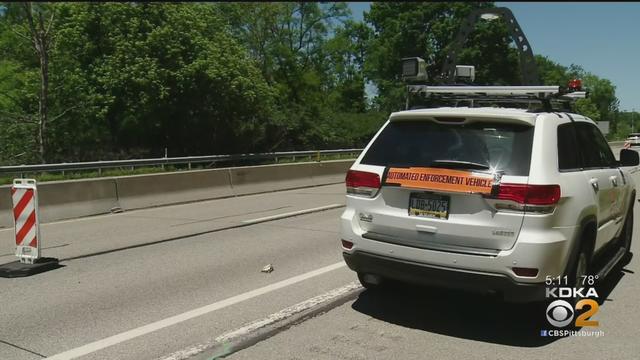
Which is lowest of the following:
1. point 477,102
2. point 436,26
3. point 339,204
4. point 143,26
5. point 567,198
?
point 339,204

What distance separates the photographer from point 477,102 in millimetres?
6285

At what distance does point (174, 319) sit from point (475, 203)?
9.07 ft

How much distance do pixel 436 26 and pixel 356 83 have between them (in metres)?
15.1

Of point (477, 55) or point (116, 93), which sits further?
point (477, 55)

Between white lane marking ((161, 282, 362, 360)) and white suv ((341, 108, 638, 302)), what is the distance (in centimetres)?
62

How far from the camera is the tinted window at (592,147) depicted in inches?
222

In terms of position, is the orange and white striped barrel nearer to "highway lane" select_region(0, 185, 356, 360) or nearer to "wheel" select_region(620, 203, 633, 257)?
"highway lane" select_region(0, 185, 356, 360)

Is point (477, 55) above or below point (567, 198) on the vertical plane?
above

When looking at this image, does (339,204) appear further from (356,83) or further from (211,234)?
(356,83)

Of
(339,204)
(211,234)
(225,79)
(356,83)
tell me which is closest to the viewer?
(211,234)

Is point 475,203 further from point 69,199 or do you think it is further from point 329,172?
point 329,172

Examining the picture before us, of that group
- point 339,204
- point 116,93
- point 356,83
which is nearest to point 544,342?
point 339,204

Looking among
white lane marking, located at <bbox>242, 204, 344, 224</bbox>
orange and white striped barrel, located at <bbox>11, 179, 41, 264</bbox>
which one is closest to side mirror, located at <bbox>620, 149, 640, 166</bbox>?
white lane marking, located at <bbox>242, 204, 344, 224</bbox>

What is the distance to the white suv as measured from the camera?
442 cm
